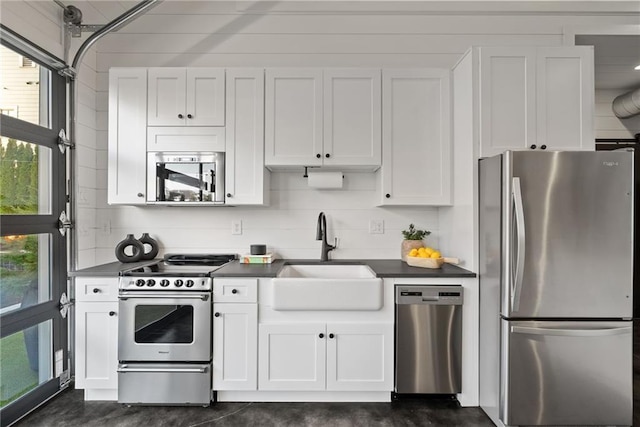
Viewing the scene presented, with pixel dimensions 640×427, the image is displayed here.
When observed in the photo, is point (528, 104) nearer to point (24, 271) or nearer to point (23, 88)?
point (23, 88)

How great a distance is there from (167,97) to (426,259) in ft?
7.66

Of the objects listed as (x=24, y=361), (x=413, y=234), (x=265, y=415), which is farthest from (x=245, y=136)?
(x=24, y=361)

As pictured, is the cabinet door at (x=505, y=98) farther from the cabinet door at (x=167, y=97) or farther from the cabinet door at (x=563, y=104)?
the cabinet door at (x=167, y=97)

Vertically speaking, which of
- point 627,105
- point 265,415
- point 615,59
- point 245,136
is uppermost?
point 615,59

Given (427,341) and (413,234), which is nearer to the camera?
(427,341)

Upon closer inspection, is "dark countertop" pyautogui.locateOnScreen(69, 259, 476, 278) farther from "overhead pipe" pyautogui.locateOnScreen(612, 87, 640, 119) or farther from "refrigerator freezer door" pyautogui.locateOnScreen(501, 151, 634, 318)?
"overhead pipe" pyautogui.locateOnScreen(612, 87, 640, 119)

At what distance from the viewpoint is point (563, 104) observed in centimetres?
232

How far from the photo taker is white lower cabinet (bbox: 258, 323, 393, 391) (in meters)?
2.26

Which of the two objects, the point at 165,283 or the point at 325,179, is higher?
the point at 325,179

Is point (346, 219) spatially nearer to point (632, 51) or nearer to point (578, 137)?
point (578, 137)

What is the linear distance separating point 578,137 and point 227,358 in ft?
9.28

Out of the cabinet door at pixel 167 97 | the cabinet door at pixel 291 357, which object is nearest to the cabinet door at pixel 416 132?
the cabinet door at pixel 291 357

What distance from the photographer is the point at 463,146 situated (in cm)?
244

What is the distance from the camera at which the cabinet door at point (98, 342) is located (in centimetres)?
229
